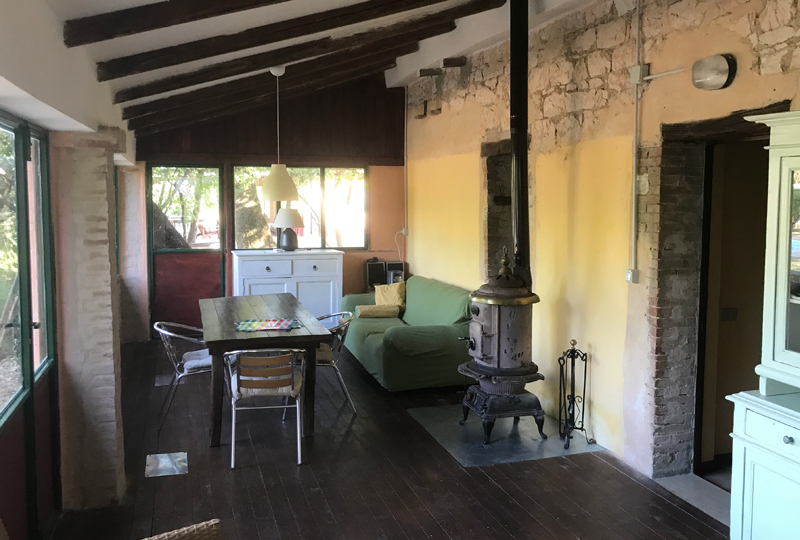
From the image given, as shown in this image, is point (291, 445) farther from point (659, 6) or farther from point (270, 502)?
point (659, 6)

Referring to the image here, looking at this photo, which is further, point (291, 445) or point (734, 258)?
point (291, 445)

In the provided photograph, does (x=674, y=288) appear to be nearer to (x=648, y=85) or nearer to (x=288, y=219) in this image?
(x=648, y=85)

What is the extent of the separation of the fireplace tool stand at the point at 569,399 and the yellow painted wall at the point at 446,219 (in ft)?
5.34

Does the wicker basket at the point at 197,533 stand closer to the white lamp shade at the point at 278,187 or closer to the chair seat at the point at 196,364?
the chair seat at the point at 196,364

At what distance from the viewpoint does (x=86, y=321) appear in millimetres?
3871

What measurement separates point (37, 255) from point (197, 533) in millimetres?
2268

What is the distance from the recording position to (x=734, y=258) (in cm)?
442

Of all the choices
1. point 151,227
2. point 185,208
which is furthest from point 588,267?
point 151,227

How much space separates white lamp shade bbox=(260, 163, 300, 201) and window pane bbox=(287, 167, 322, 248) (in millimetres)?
2099

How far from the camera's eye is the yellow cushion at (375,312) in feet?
24.6

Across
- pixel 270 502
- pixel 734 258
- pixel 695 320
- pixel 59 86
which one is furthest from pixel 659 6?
pixel 270 502

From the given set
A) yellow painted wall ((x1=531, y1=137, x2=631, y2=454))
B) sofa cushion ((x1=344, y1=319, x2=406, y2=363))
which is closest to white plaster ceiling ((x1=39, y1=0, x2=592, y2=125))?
yellow painted wall ((x1=531, y1=137, x2=631, y2=454))

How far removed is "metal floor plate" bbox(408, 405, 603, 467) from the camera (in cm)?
465

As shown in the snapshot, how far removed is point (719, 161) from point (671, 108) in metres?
0.56
